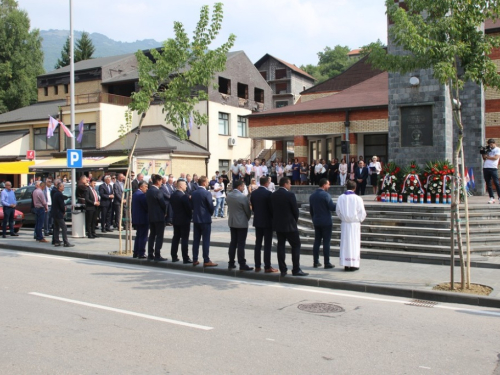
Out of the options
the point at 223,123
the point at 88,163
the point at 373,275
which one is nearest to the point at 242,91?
the point at 223,123

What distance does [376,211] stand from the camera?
13.8m

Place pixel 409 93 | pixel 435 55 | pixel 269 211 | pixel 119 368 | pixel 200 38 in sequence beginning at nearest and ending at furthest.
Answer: pixel 119 368, pixel 435 55, pixel 269 211, pixel 200 38, pixel 409 93

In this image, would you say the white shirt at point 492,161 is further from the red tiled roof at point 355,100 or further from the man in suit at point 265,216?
the red tiled roof at point 355,100

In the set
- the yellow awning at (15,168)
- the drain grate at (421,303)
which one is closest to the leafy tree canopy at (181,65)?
the drain grate at (421,303)

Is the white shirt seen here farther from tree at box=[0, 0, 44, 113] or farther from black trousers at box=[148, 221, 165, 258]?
tree at box=[0, 0, 44, 113]

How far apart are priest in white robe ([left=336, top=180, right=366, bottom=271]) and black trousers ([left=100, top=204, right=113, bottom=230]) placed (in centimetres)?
1003

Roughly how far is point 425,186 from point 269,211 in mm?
6784

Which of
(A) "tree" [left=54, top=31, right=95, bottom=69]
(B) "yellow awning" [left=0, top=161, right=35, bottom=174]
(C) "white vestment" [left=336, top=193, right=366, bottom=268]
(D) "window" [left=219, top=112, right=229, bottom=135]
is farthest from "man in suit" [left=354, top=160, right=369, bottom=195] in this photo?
(A) "tree" [left=54, top=31, right=95, bottom=69]

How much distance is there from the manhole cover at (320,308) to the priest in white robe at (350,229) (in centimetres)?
248

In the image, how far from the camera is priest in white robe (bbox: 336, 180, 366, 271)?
10.3 metres

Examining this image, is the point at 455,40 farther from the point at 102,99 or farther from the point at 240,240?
the point at 102,99

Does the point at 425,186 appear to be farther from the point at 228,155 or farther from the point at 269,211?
the point at 228,155

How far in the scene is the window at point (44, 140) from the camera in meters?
41.3

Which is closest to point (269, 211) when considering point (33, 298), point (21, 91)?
point (33, 298)
